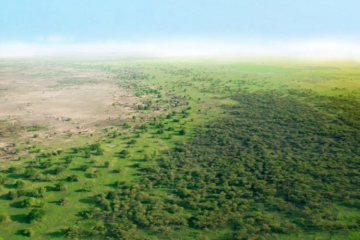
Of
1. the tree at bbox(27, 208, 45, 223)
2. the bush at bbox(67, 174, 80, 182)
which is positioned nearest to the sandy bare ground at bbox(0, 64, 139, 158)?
the bush at bbox(67, 174, 80, 182)

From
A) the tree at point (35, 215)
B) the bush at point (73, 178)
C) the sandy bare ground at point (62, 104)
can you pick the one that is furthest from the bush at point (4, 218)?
the sandy bare ground at point (62, 104)

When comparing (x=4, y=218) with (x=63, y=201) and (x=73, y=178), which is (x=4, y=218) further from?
(x=73, y=178)

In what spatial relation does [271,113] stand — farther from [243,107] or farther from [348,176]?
[348,176]

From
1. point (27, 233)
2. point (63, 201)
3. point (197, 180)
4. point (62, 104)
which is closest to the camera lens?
point (27, 233)

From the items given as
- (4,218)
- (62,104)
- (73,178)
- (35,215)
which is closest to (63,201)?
(35,215)

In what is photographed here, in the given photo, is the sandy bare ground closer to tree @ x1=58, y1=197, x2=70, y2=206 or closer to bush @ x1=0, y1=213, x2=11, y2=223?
tree @ x1=58, y1=197, x2=70, y2=206

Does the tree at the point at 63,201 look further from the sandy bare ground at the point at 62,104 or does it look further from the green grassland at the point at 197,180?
the sandy bare ground at the point at 62,104

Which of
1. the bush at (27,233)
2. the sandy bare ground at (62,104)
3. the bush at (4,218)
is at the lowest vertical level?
the bush at (27,233)

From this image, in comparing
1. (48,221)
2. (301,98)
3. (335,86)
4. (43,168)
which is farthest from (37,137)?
(335,86)
